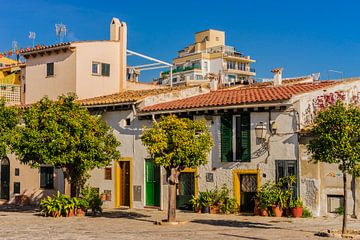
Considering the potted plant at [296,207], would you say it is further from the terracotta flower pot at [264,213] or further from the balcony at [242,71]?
the balcony at [242,71]

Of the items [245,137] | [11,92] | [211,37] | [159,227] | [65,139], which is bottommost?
[159,227]

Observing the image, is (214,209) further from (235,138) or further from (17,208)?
(17,208)

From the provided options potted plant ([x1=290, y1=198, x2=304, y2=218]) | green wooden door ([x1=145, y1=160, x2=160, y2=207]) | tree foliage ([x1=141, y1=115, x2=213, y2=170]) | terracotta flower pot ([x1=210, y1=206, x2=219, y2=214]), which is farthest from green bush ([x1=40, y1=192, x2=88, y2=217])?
potted plant ([x1=290, y1=198, x2=304, y2=218])

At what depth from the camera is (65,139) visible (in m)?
21.2

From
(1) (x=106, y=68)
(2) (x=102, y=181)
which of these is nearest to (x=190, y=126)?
(2) (x=102, y=181)

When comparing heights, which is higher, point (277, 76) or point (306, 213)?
point (277, 76)

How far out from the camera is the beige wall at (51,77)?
3039 cm

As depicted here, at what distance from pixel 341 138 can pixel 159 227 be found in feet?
21.5

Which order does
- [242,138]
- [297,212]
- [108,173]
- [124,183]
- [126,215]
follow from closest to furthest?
[297,212]
[126,215]
[242,138]
[124,183]
[108,173]

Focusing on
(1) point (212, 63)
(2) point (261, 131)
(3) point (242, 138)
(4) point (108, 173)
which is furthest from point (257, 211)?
(1) point (212, 63)

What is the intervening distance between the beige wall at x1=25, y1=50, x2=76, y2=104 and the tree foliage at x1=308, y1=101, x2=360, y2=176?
1765 cm

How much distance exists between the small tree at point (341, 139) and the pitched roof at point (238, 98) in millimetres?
5537

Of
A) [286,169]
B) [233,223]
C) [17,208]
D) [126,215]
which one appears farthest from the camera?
[17,208]

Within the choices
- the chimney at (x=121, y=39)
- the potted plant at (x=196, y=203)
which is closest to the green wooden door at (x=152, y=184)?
the potted plant at (x=196, y=203)
